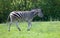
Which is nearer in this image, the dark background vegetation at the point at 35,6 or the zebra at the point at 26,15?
the zebra at the point at 26,15

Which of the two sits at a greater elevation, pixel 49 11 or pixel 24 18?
pixel 24 18

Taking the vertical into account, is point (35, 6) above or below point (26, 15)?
below

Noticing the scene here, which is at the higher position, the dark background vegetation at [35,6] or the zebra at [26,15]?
the zebra at [26,15]

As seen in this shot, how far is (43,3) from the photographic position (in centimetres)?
2578

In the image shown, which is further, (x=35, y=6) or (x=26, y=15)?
(x=35, y=6)

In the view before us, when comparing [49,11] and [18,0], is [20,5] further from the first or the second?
[49,11]

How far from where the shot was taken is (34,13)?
46.4 ft

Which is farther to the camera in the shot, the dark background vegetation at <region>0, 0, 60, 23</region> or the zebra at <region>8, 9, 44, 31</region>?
the dark background vegetation at <region>0, 0, 60, 23</region>

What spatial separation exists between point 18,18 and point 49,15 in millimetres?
11578

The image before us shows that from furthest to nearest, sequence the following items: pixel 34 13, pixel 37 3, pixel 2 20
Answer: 1. pixel 37 3
2. pixel 2 20
3. pixel 34 13

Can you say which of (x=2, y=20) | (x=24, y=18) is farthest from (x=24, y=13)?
(x=2, y=20)

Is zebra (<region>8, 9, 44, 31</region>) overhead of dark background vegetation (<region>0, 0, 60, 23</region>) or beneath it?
overhead

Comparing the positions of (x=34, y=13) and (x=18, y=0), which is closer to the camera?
(x=34, y=13)

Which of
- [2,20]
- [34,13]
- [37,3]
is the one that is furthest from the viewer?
[37,3]
